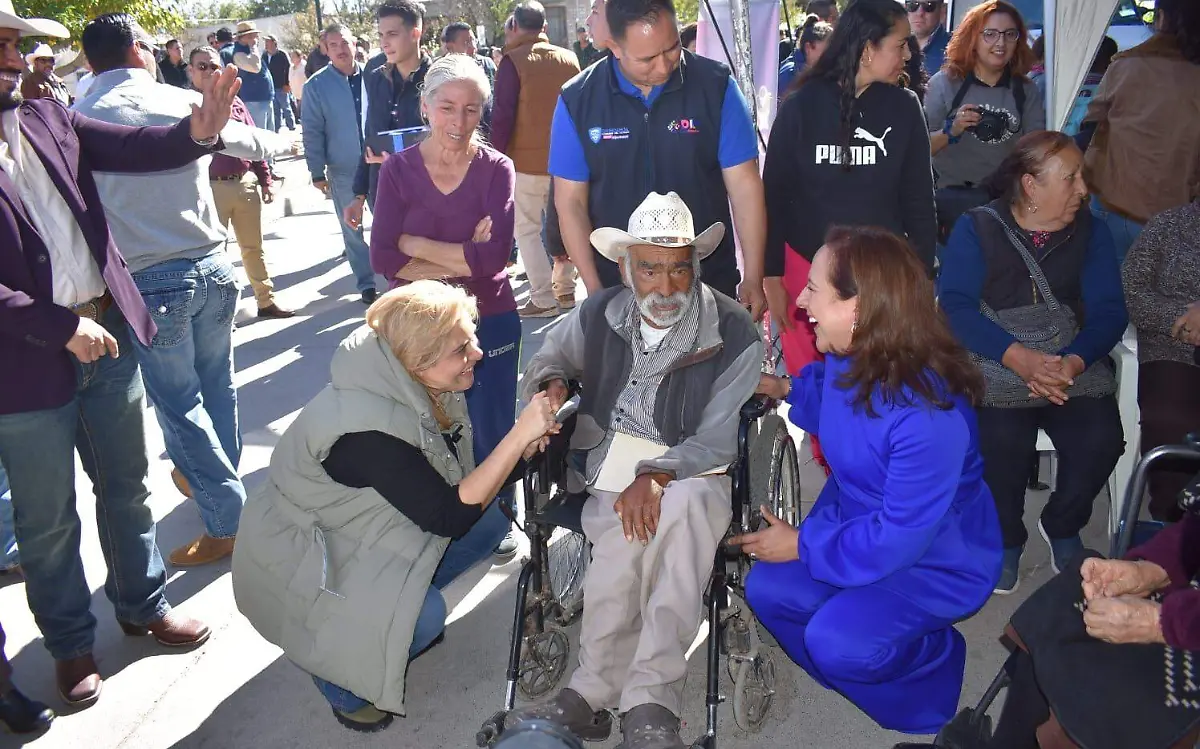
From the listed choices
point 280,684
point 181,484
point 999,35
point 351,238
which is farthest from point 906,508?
point 351,238

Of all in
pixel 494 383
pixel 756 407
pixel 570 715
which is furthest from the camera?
pixel 494 383

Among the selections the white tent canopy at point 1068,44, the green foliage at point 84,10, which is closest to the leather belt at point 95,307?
the white tent canopy at point 1068,44

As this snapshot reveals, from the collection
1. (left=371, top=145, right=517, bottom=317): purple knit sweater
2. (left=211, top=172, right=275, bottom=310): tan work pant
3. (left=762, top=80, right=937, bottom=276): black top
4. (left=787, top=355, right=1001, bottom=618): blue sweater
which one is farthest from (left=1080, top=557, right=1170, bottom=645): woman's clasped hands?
(left=211, top=172, right=275, bottom=310): tan work pant

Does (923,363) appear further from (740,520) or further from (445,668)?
(445,668)

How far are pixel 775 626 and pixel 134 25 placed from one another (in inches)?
125

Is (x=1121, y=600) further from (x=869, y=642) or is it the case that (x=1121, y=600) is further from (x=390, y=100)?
(x=390, y=100)

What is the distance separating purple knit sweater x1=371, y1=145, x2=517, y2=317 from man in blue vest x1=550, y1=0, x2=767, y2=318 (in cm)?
25

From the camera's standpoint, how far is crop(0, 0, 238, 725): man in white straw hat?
252 cm

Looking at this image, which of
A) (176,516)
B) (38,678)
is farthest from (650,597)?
(176,516)

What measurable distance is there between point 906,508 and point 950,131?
2665 mm

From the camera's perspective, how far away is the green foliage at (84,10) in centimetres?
1546

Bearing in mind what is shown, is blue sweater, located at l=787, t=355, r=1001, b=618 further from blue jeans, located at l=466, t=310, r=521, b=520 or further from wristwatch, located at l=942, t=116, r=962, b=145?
wristwatch, located at l=942, t=116, r=962, b=145

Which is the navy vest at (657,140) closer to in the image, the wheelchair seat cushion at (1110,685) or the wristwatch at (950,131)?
the wristwatch at (950,131)

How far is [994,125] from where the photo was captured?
4266mm
